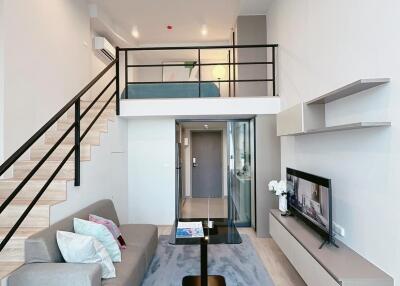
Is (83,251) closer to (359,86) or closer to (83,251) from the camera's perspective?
(83,251)

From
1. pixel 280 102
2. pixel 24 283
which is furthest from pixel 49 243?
pixel 280 102

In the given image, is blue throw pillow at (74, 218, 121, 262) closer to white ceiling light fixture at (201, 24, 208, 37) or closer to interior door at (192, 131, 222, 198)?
white ceiling light fixture at (201, 24, 208, 37)

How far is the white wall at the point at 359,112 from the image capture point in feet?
6.18

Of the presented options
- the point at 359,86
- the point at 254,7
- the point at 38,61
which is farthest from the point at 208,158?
the point at 359,86

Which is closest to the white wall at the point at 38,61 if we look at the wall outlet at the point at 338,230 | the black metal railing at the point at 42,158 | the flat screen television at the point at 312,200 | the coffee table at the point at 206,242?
the black metal railing at the point at 42,158

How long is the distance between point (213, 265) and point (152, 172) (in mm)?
2423

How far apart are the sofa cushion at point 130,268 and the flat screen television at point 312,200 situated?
1.77 metres

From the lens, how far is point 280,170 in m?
4.79

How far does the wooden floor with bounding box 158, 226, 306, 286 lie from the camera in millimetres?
3201

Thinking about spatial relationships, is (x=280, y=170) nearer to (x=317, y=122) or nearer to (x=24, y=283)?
(x=317, y=122)

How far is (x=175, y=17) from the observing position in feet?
20.9

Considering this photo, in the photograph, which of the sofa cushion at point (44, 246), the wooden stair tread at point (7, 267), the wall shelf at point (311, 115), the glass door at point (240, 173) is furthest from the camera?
the glass door at point (240, 173)

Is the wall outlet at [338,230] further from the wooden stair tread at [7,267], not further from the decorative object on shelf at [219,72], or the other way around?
the decorative object on shelf at [219,72]

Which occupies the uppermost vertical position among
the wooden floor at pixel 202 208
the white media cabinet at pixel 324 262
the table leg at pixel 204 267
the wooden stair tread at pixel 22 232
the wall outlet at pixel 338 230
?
the wooden stair tread at pixel 22 232
